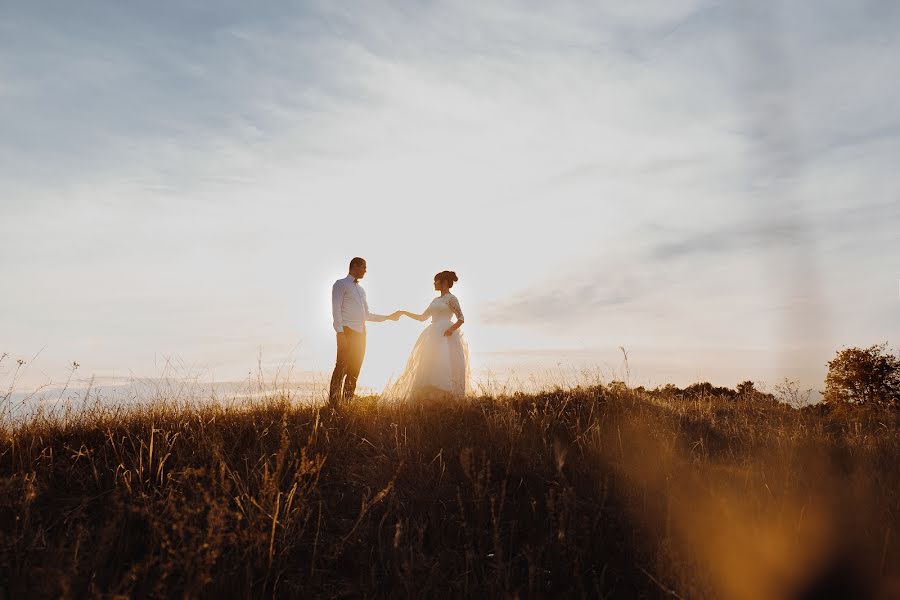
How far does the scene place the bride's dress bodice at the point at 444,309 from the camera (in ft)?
35.7

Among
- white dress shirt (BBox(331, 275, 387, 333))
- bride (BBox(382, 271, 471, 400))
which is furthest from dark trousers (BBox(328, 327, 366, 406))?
bride (BBox(382, 271, 471, 400))

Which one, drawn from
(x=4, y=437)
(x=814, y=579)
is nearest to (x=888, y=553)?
(x=814, y=579)

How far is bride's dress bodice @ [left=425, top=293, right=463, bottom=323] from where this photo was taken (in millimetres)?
10883

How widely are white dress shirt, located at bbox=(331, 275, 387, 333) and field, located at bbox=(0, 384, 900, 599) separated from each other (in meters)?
2.84

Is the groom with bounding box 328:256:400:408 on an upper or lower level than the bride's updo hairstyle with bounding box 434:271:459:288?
lower

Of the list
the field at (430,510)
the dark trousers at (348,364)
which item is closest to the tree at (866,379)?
the field at (430,510)

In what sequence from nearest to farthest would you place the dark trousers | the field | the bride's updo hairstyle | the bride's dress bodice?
the field
the dark trousers
the bride's dress bodice
the bride's updo hairstyle

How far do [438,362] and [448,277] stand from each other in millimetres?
1704

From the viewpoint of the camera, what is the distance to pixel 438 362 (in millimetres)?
10555

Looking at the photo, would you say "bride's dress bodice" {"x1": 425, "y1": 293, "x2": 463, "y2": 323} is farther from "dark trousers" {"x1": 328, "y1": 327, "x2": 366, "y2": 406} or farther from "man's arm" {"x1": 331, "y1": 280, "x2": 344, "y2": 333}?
"man's arm" {"x1": 331, "y1": 280, "x2": 344, "y2": 333}

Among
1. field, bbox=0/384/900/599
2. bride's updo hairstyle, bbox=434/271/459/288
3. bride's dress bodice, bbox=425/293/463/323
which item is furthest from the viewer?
bride's updo hairstyle, bbox=434/271/459/288

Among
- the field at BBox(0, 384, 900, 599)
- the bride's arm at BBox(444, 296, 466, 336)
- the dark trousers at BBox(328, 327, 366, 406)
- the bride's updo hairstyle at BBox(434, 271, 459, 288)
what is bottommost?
the field at BBox(0, 384, 900, 599)

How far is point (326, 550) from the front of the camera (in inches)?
164

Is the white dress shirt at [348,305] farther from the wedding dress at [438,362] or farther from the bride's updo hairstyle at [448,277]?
the bride's updo hairstyle at [448,277]
